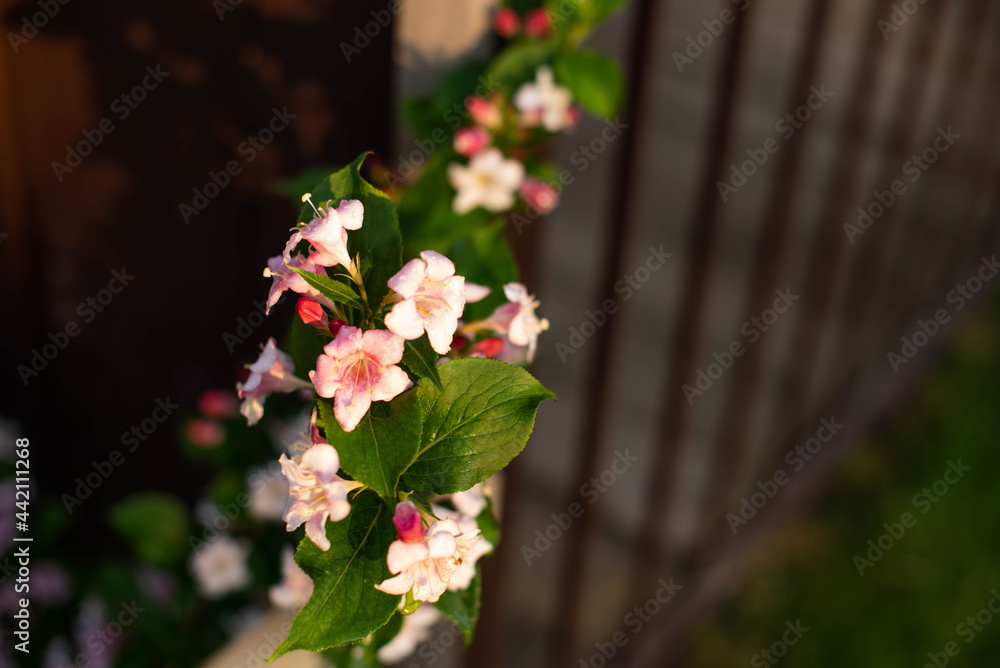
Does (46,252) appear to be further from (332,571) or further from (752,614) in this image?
(752,614)

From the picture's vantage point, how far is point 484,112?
1.09 metres

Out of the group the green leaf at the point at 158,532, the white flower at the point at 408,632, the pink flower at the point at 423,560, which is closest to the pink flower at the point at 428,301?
the pink flower at the point at 423,560

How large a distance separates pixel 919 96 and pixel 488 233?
2.59 metres

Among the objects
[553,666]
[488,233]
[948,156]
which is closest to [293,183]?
[488,233]

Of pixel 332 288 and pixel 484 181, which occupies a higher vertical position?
pixel 332 288

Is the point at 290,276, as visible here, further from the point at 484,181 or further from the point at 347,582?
the point at 484,181

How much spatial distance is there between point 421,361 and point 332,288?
0.08 m

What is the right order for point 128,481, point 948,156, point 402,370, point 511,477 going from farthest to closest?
point 948,156 < point 128,481 < point 511,477 < point 402,370

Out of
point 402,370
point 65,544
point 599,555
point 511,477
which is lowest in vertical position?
point 599,555

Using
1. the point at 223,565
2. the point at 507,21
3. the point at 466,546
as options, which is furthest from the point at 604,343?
the point at 466,546

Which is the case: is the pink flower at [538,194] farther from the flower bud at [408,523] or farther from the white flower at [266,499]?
the flower bud at [408,523]

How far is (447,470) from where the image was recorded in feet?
1.92

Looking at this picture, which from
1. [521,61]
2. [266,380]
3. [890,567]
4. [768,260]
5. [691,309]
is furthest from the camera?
[890,567]

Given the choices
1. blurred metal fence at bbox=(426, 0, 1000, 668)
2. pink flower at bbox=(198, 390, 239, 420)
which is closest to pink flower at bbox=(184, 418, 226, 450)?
pink flower at bbox=(198, 390, 239, 420)
